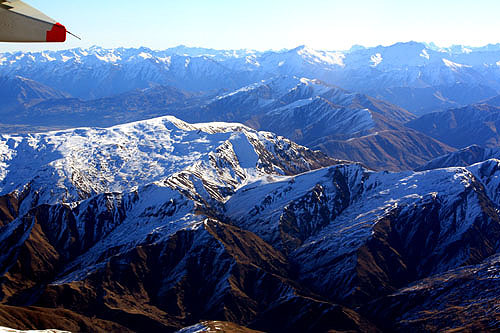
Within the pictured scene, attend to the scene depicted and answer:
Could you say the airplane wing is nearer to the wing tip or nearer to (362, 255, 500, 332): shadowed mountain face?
the wing tip

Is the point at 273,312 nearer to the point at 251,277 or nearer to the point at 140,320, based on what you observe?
the point at 251,277

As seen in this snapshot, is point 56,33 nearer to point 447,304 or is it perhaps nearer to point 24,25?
point 24,25

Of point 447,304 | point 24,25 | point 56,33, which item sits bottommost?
point 447,304

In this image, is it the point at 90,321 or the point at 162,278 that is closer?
the point at 90,321

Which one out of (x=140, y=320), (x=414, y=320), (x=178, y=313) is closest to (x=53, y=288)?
(x=140, y=320)

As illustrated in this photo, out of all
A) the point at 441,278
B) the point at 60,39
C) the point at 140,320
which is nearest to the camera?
the point at 60,39

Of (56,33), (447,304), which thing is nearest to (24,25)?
(56,33)

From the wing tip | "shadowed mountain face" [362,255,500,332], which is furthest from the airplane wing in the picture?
"shadowed mountain face" [362,255,500,332]

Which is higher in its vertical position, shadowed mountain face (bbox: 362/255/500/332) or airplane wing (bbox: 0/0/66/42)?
airplane wing (bbox: 0/0/66/42)
